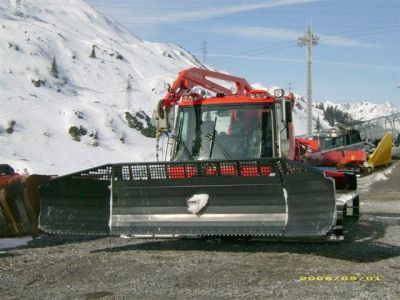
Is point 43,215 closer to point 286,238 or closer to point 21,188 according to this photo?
point 21,188

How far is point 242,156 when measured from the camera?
28.3ft

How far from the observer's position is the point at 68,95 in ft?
327

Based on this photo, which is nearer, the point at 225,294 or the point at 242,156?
the point at 225,294

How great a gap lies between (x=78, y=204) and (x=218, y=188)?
2.10m

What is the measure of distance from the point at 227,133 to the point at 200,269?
2.64 m

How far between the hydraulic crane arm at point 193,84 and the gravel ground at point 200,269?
233cm

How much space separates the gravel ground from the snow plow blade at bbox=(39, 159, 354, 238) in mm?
356

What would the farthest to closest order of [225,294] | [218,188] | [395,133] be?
[395,133] → [218,188] → [225,294]

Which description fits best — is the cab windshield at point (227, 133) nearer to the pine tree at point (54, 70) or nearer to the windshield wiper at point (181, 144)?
the windshield wiper at point (181, 144)

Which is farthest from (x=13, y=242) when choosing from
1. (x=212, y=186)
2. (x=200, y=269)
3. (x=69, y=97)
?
(x=69, y=97)

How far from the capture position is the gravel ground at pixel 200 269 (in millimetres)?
5712

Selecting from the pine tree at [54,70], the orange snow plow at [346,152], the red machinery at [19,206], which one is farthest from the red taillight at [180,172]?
the pine tree at [54,70]

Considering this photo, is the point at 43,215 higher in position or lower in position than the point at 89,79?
lower

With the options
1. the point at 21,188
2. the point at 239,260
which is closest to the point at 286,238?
the point at 239,260
